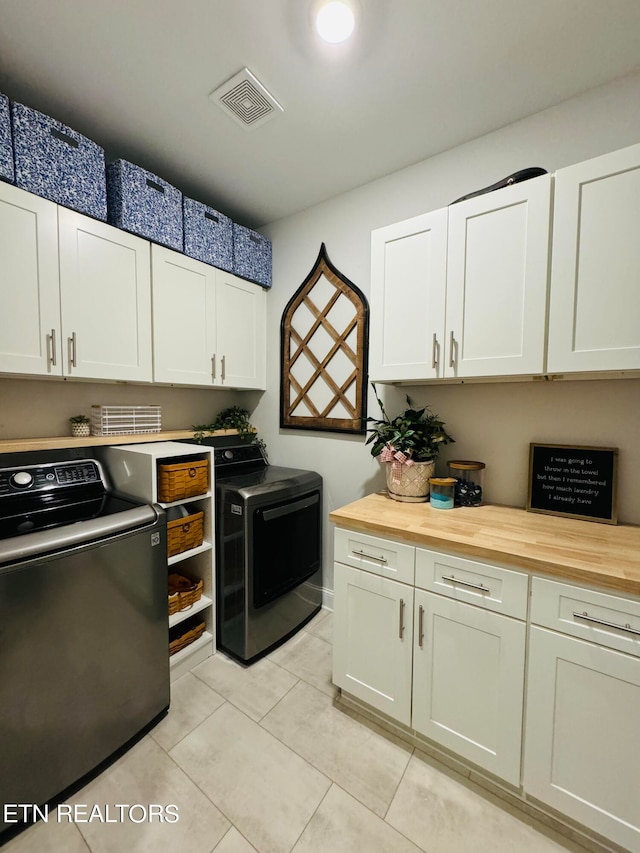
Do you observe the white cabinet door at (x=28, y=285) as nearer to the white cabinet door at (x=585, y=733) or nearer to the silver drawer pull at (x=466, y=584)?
the silver drawer pull at (x=466, y=584)

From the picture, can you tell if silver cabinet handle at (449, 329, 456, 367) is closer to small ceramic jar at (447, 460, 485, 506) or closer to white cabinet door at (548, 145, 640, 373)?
white cabinet door at (548, 145, 640, 373)

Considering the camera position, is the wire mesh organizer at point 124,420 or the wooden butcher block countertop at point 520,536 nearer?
the wooden butcher block countertop at point 520,536

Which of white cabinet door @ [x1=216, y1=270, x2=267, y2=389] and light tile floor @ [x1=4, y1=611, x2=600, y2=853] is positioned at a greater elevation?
white cabinet door @ [x1=216, y1=270, x2=267, y2=389]

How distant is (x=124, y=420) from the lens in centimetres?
197

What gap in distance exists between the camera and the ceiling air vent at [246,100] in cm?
144

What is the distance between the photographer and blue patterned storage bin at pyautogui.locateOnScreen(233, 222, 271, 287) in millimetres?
2338

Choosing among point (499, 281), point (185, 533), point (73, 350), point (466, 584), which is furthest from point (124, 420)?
point (499, 281)

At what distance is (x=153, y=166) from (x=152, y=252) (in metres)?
A: 0.54

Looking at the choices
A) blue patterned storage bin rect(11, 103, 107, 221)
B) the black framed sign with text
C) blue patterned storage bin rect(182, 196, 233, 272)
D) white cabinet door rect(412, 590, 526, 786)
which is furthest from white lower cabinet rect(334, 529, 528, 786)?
blue patterned storage bin rect(11, 103, 107, 221)

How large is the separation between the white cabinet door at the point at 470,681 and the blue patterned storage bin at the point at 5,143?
2.35 meters

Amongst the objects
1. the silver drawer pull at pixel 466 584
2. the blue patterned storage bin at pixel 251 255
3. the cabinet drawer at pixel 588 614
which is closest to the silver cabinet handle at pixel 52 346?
the blue patterned storage bin at pixel 251 255

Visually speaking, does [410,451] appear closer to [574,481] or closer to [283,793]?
[574,481]

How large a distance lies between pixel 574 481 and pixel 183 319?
221cm

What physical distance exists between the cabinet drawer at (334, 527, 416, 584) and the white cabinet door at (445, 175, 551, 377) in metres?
0.82
